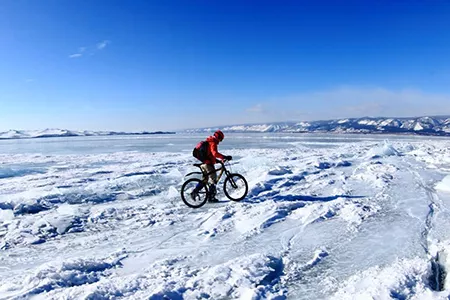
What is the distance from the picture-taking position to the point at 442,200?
916 cm

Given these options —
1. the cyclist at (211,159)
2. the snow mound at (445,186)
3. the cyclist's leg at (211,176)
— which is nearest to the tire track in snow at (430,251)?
the snow mound at (445,186)

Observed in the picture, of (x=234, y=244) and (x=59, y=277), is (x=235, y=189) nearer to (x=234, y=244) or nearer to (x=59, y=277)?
(x=234, y=244)

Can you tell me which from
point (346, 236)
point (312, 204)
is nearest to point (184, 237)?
point (346, 236)

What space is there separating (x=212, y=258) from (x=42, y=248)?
360cm

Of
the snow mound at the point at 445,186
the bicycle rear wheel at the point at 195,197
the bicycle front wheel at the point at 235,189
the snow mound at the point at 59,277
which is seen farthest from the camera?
the snow mound at the point at 445,186

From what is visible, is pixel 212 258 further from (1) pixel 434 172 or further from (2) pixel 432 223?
(1) pixel 434 172

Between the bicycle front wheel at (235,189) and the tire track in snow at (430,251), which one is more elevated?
the bicycle front wheel at (235,189)

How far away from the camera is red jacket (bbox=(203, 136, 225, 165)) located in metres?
8.95

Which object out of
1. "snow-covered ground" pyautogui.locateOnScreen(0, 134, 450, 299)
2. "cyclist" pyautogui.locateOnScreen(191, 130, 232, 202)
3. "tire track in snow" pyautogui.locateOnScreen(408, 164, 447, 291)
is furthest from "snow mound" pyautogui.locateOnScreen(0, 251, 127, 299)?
"tire track in snow" pyautogui.locateOnScreen(408, 164, 447, 291)

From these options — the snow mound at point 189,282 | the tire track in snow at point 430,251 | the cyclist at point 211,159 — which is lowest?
the tire track in snow at point 430,251

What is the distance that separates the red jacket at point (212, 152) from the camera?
8.95m

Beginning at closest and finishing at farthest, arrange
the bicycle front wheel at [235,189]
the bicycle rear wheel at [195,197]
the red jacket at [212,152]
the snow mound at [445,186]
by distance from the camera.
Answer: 1. the red jacket at [212,152]
2. the bicycle rear wheel at [195,197]
3. the bicycle front wheel at [235,189]
4. the snow mound at [445,186]

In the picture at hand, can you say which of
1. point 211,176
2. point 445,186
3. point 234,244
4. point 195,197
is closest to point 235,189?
point 211,176

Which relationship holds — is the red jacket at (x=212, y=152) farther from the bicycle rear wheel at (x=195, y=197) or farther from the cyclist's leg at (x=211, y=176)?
the bicycle rear wheel at (x=195, y=197)
